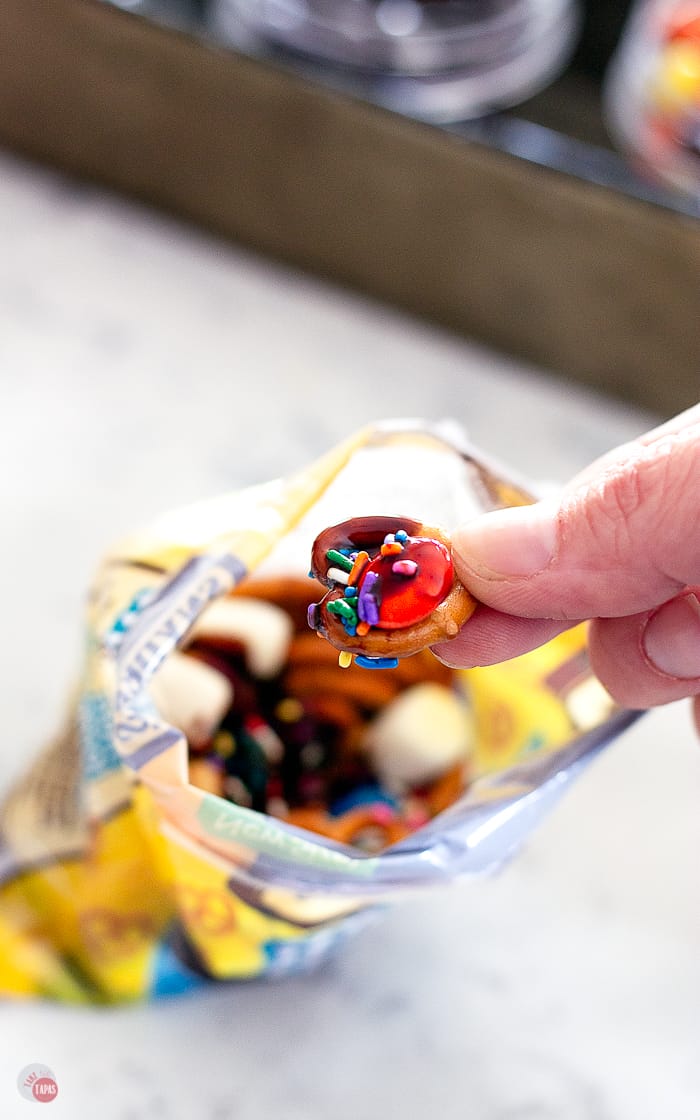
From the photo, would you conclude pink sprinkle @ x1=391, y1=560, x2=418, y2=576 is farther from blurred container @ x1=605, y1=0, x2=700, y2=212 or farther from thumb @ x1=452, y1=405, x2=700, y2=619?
blurred container @ x1=605, y1=0, x2=700, y2=212

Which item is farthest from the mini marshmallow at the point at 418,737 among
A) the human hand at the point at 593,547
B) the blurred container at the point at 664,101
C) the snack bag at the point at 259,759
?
the blurred container at the point at 664,101

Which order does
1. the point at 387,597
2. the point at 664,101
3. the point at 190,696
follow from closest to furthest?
the point at 387,597 → the point at 190,696 → the point at 664,101

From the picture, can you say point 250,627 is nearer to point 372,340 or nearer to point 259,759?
point 259,759

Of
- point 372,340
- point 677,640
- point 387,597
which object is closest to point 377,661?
point 387,597

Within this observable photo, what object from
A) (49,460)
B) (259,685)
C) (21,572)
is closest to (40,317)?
(49,460)

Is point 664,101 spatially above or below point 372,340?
above

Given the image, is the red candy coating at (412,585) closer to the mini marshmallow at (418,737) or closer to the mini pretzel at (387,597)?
the mini pretzel at (387,597)
